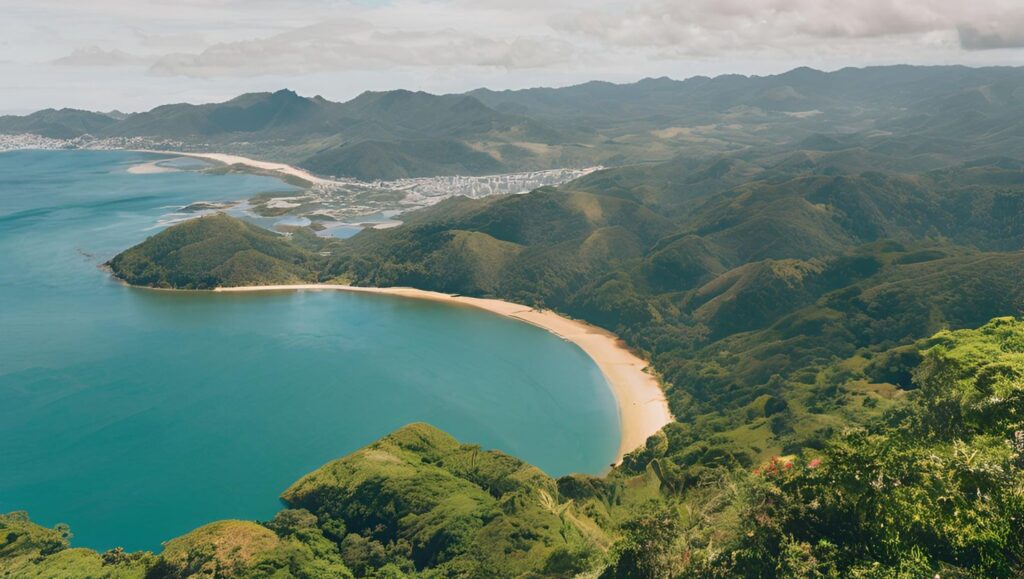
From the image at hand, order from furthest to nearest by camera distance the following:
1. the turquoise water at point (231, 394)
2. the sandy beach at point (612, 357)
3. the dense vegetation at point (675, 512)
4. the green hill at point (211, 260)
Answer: the green hill at point (211, 260) → the sandy beach at point (612, 357) → the turquoise water at point (231, 394) → the dense vegetation at point (675, 512)

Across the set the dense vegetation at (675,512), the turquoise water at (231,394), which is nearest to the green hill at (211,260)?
the turquoise water at (231,394)

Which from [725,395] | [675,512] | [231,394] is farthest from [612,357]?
[675,512]

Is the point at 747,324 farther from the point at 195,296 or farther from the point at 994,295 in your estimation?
the point at 195,296

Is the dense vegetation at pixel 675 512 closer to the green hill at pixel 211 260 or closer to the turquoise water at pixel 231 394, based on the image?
the turquoise water at pixel 231 394

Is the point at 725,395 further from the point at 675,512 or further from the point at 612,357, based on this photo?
the point at 675,512

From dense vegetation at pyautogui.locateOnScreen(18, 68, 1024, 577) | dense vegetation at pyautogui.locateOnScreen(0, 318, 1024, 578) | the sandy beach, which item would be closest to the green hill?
dense vegetation at pyautogui.locateOnScreen(18, 68, 1024, 577)

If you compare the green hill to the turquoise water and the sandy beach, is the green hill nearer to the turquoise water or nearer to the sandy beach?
the sandy beach
